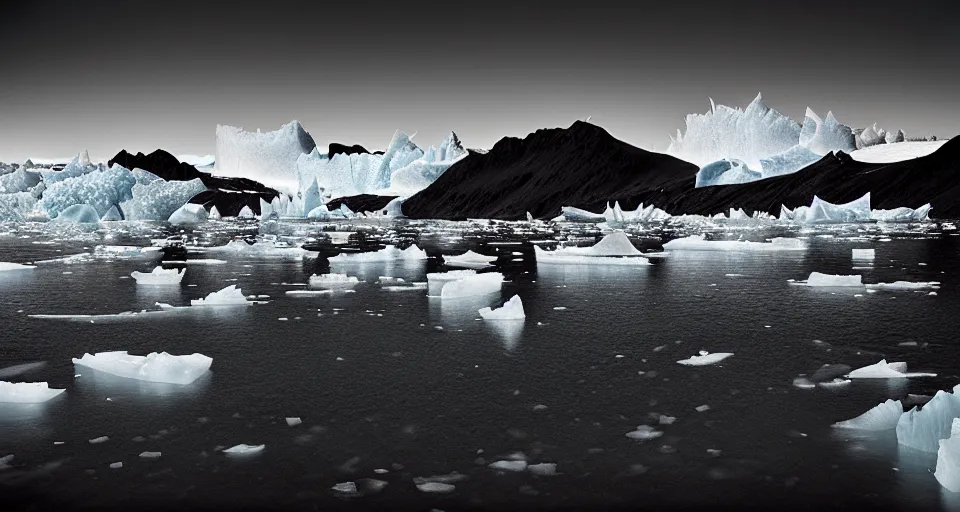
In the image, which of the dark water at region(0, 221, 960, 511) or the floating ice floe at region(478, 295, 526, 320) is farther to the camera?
the floating ice floe at region(478, 295, 526, 320)

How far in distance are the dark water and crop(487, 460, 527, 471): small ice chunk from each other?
7 centimetres

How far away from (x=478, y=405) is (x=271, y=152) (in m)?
97.9

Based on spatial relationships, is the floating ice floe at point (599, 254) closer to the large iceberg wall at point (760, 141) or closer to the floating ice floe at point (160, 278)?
the floating ice floe at point (160, 278)

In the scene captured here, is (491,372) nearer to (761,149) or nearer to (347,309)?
(347,309)

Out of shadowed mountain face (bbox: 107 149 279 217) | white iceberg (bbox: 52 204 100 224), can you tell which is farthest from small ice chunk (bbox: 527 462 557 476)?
shadowed mountain face (bbox: 107 149 279 217)

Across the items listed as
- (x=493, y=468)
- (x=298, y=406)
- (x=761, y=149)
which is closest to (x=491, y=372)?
(x=298, y=406)

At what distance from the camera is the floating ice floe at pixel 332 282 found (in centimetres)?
1188

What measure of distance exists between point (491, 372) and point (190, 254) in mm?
15330

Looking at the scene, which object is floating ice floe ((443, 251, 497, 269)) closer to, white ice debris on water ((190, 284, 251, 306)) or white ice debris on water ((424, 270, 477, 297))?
white ice debris on water ((424, 270, 477, 297))

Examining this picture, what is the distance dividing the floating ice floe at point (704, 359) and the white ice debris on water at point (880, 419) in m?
1.71

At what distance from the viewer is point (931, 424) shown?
13.5 ft

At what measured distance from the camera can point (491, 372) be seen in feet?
19.3

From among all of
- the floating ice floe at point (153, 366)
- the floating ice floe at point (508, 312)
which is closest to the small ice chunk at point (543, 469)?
the floating ice floe at point (153, 366)

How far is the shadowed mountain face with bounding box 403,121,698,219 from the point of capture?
3890 inches
